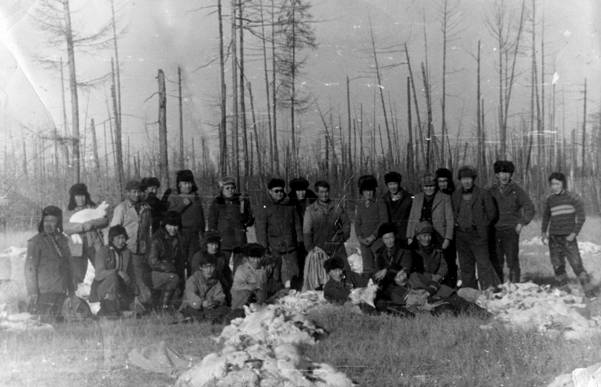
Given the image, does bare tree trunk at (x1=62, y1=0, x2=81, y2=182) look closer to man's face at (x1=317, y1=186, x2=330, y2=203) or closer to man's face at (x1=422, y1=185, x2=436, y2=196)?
man's face at (x1=317, y1=186, x2=330, y2=203)

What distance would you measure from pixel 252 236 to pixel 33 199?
91.4 inches

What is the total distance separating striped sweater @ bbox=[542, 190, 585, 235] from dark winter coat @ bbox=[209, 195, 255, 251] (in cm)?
294

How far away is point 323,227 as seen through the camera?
22.0ft

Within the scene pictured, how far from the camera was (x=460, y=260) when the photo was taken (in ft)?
22.2

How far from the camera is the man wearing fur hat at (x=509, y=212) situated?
6725 millimetres

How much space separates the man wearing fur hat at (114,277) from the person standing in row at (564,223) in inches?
154

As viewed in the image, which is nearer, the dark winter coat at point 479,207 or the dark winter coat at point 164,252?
the dark winter coat at point 164,252

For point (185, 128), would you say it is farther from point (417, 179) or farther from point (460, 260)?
point (460, 260)

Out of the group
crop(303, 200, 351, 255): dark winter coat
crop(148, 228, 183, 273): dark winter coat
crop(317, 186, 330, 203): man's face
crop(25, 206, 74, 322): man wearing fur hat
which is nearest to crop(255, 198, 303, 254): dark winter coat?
crop(303, 200, 351, 255): dark winter coat

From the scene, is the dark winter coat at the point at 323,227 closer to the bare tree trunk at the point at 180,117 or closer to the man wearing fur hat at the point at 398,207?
the man wearing fur hat at the point at 398,207

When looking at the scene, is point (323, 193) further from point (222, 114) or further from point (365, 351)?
point (365, 351)

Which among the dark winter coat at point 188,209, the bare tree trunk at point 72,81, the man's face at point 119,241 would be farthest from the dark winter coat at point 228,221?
the bare tree trunk at point 72,81

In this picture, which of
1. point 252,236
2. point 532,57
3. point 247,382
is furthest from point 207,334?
point 532,57

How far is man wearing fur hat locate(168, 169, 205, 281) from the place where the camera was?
21.9 feet
